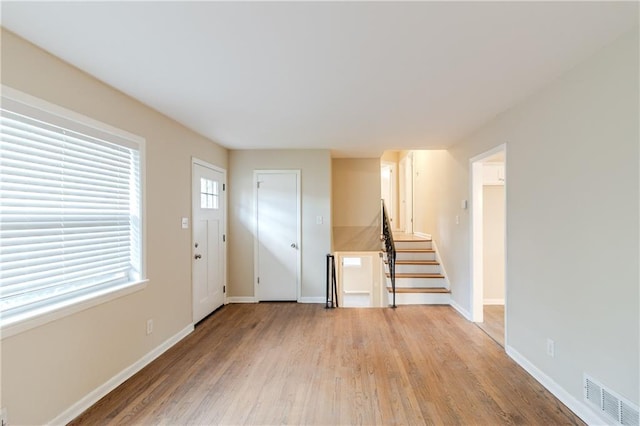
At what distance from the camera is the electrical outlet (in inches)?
95.5

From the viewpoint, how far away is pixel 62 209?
2.12m

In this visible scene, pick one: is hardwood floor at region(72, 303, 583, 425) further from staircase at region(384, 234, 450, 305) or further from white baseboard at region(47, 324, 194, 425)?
staircase at region(384, 234, 450, 305)

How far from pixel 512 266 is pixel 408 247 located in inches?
111

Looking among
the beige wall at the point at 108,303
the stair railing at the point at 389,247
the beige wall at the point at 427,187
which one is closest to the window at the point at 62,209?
the beige wall at the point at 108,303

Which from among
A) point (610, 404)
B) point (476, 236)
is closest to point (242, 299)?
point (476, 236)

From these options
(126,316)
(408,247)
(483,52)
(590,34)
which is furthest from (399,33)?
(408,247)

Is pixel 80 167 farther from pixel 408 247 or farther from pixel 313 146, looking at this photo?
pixel 408 247

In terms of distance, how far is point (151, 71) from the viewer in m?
2.23

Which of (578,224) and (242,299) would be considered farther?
(242,299)

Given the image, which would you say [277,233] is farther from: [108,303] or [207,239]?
[108,303]

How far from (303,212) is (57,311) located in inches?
133

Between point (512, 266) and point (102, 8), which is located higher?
point (102, 8)

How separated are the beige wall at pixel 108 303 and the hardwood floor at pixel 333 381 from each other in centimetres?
28

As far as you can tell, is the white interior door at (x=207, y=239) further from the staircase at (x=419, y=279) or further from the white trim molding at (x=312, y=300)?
the staircase at (x=419, y=279)
